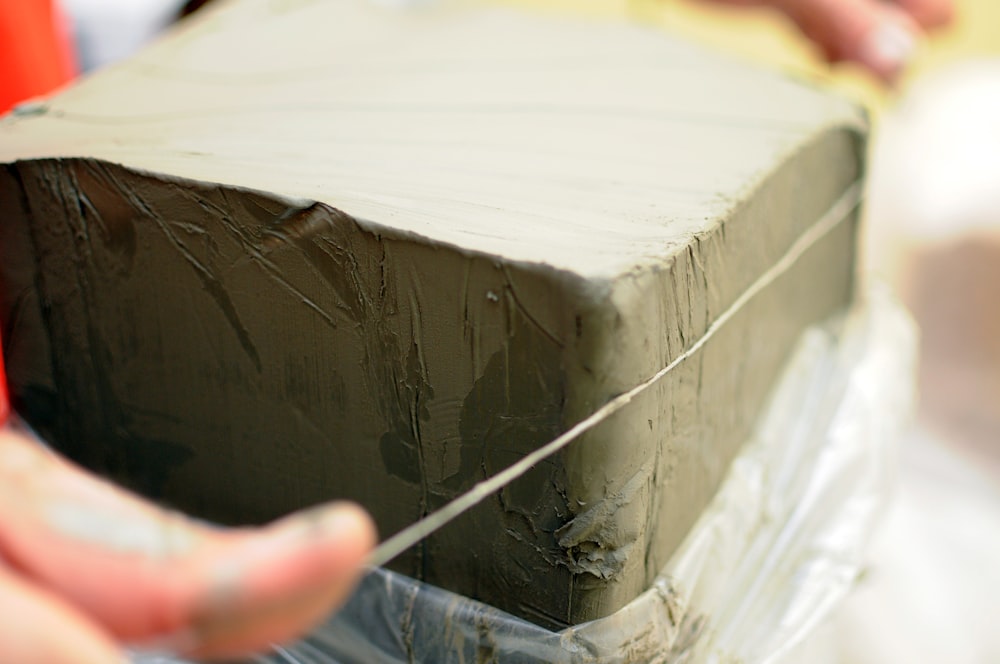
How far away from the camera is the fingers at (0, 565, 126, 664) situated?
0.28 metres

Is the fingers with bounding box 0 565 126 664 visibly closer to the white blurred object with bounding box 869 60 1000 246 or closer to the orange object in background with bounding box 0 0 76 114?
the orange object in background with bounding box 0 0 76 114

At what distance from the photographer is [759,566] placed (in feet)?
2.30

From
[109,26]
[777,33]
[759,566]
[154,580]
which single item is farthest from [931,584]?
[109,26]

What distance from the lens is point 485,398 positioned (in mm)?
494

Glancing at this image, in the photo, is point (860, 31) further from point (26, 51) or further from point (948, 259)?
point (26, 51)

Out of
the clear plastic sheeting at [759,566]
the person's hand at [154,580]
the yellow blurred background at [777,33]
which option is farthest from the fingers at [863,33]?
the person's hand at [154,580]

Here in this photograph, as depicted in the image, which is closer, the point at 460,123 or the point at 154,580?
the point at 154,580

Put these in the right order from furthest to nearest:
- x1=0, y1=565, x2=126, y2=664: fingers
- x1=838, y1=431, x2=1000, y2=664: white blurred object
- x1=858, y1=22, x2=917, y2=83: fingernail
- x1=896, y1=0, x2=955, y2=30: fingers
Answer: x1=896, y1=0, x2=955, y2=30: fingers, x1=858, y1=22, x2=917, y2=83: fingernail, x1=838, y1=431, x2=1000, y2=664: white blurred object, x1=0, y1=565, x2=126, y2=664: fingers

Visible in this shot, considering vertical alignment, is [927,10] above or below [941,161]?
above

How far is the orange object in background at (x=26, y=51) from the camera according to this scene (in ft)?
3.06

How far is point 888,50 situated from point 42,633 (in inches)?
41.5

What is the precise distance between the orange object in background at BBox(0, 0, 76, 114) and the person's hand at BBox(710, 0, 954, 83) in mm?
881

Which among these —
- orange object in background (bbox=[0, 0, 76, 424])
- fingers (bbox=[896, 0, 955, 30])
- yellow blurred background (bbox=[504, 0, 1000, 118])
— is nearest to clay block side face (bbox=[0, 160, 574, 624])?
orange object in background (bbox=[0, 0, 76, 424])

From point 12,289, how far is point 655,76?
22.4 inches
